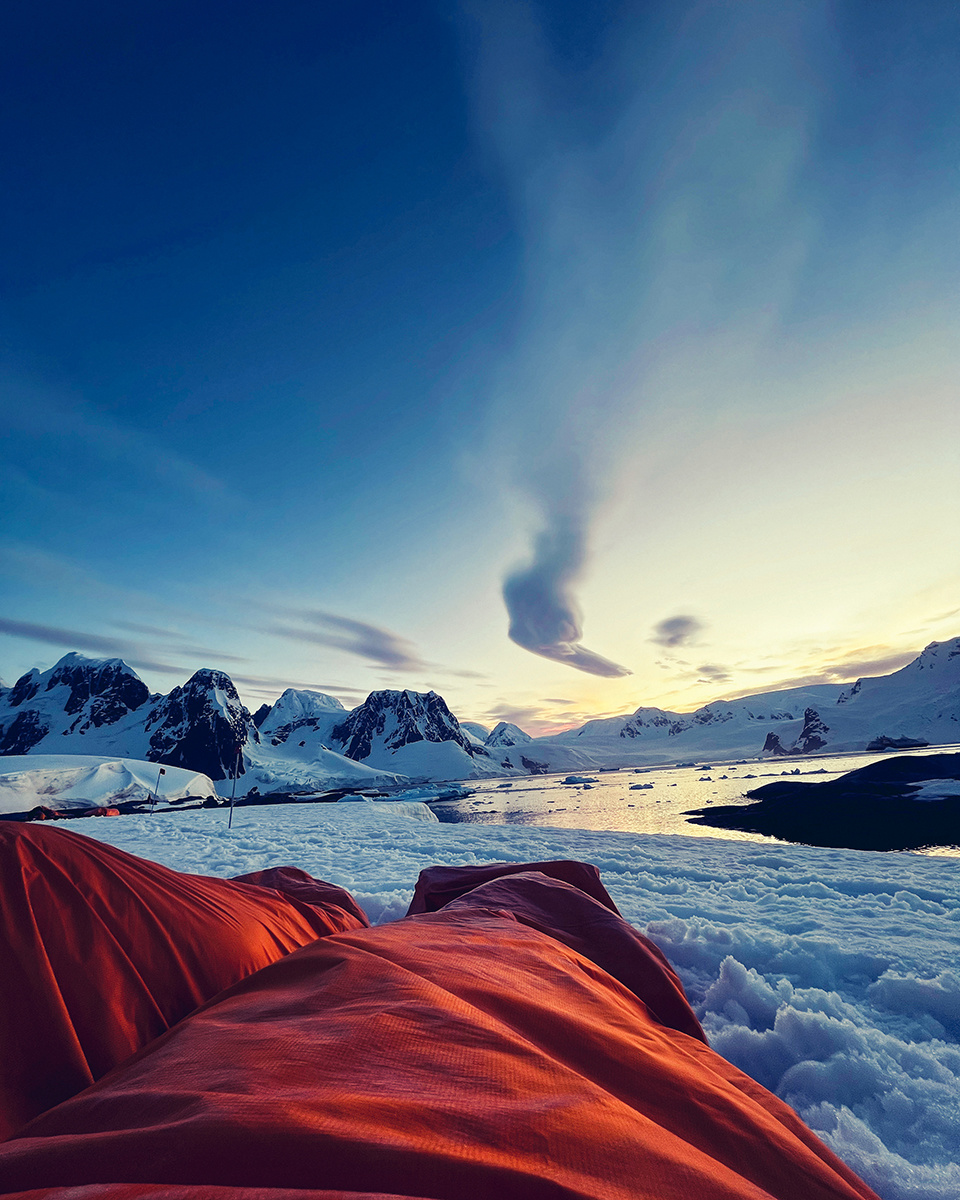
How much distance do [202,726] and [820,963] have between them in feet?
378

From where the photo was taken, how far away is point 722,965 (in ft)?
9.10

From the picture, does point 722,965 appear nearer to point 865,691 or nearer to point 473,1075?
point 473,1075

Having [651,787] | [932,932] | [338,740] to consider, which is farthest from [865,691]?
[932,932]

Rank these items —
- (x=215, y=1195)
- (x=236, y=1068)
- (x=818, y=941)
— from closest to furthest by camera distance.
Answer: (x=215, y=1195) → (x=236, y=1068) → (x=818, y=941)

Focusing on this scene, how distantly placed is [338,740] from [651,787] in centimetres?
11446

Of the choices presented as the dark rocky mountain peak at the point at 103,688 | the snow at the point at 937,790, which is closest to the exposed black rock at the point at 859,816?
the snow at the point at 937,790

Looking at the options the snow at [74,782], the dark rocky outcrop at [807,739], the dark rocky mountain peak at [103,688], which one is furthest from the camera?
the dark rocky outcrop at [807,739]

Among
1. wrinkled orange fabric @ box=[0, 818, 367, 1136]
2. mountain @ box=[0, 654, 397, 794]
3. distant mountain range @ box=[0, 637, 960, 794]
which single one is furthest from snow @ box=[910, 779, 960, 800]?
mountain @ box=[0, 654, 397, 794]

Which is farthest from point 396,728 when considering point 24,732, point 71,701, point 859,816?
point 859,816

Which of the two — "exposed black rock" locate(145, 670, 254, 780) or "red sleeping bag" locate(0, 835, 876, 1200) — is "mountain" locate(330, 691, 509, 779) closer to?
"exposed black rock" locate(145, 670, 254, 780)

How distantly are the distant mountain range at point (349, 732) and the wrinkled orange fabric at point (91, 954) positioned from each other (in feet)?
270

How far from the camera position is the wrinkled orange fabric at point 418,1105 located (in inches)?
28.1

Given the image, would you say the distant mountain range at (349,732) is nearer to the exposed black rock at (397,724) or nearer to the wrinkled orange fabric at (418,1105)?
the exposed black rock at (397,724)

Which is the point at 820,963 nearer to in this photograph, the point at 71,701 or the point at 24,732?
the point at 71,701
